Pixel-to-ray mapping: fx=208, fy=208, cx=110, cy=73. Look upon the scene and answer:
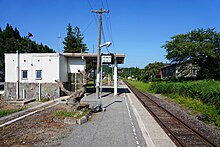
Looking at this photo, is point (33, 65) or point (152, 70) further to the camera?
point (152, 70)

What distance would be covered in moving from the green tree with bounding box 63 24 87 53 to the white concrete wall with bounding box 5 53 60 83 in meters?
29.4

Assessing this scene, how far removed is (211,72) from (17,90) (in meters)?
26.7

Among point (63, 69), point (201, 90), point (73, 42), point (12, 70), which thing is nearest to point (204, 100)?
point (201, 90)

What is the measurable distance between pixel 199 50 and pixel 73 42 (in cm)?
3353

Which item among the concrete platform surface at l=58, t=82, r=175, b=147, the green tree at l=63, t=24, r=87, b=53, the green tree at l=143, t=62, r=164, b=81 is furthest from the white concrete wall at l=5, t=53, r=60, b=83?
the green tree at l=143, t=62, r=164, b=81

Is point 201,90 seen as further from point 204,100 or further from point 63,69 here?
point 63,69

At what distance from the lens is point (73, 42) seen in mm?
53281

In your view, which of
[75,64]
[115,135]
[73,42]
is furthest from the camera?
[73,42]

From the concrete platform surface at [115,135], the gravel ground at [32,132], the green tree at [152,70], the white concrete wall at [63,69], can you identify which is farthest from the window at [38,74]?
the green tree at [152,70]

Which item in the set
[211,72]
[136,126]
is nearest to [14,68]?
[136,126]

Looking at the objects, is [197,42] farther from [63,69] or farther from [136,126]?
[136,126]

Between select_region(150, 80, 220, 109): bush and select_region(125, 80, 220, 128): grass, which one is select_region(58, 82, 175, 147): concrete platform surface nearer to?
select_region(125, 80, 220, 128): grass

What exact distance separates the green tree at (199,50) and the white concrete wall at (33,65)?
57.4 ft

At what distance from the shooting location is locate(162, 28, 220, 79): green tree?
27.8 metres
